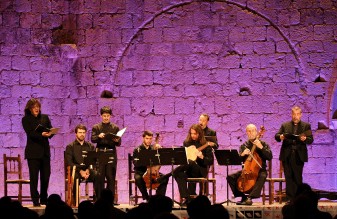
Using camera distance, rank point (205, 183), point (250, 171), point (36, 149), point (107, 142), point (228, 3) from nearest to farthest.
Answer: point (250, 171) < point (36, 149) < point (107, 142) < point (205, 183) < point (228, 3)

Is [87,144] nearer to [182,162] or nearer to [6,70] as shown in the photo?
[182,162]

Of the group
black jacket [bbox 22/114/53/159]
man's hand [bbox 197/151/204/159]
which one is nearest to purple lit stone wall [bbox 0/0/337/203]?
man's hand [bbox 197/151/204/159]

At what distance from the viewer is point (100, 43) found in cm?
1215

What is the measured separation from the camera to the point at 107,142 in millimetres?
10641

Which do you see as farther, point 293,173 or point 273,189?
point 273,189

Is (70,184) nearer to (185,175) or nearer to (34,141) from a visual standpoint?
(34,141)

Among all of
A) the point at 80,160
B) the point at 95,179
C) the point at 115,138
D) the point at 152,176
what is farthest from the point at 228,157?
the point at 80,160

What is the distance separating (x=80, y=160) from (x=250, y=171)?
2.43 m

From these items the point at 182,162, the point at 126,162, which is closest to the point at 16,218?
the point at 182,162

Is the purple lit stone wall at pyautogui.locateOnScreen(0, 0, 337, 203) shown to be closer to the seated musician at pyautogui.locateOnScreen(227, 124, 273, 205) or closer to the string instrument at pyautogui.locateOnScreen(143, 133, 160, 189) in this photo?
the string instrument at pyautogui.locateOnScreen(143, 133, 160, 189)

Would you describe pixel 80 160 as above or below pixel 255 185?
above

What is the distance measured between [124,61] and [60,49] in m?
1.07

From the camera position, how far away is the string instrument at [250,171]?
1017 cm

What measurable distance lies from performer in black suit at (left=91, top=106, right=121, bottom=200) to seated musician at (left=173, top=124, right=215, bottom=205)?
0.90 meters
